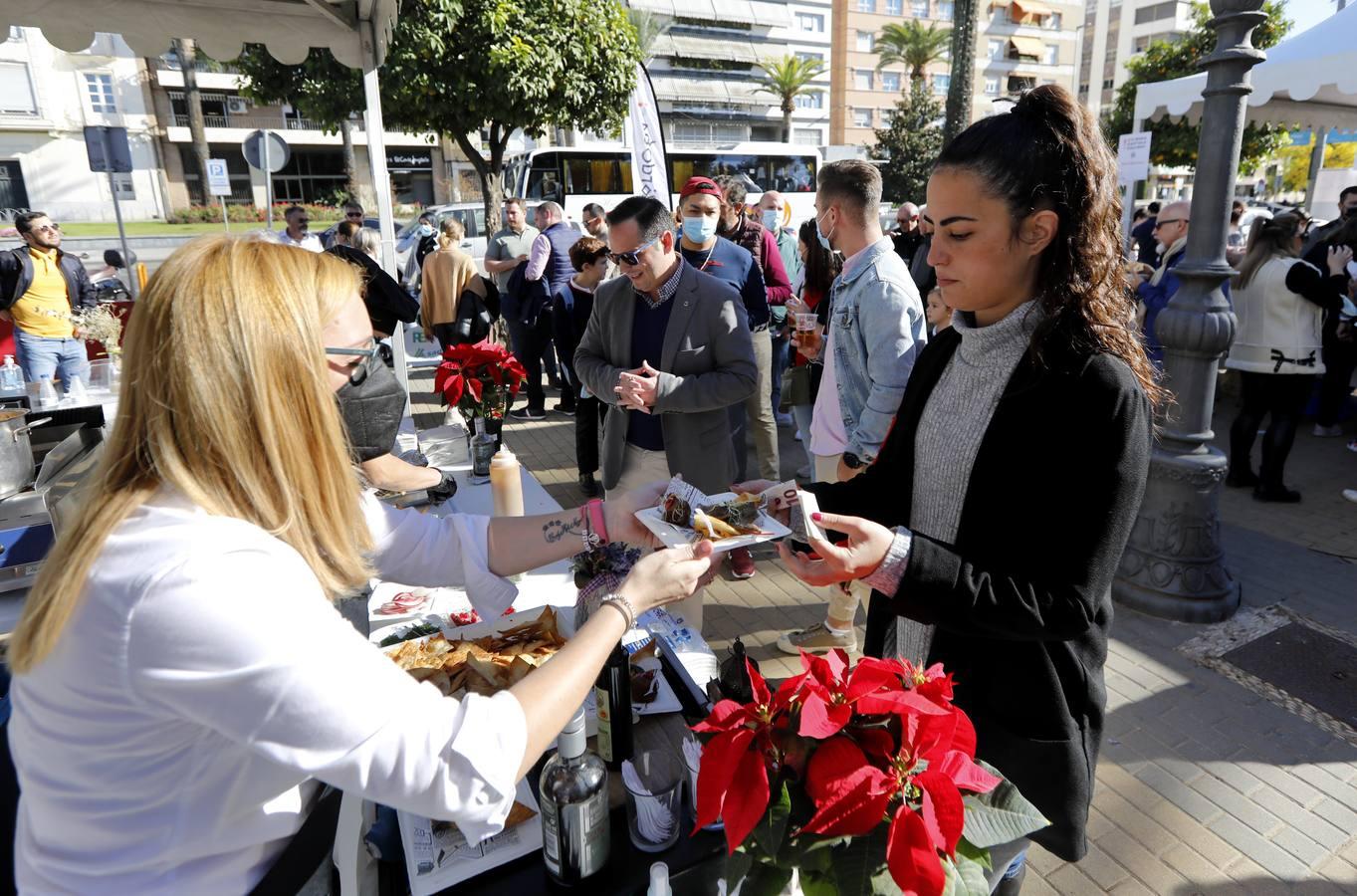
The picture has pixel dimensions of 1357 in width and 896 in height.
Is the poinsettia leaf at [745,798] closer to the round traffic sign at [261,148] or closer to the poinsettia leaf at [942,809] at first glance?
the poinsettia leaf at [942,809]

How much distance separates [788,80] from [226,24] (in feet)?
154

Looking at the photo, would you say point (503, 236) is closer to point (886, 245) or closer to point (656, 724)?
point (886, 245)

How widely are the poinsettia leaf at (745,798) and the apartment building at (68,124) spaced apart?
44050 millimetres

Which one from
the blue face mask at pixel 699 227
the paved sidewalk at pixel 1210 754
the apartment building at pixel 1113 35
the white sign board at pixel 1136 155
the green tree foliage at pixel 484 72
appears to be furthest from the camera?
the apartment building at pixel 1113 35

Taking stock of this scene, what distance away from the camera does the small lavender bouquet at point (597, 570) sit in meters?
1.94

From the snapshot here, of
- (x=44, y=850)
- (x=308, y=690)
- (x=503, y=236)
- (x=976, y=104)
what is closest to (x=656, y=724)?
(x=308, y=690)

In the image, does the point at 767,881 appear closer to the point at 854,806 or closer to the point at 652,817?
the point at 854,806

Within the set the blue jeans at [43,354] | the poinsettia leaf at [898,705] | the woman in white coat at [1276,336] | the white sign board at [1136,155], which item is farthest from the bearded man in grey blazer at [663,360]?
the white sign board at [1136,155]

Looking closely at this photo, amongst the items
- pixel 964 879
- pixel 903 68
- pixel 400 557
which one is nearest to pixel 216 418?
pixel 400 557

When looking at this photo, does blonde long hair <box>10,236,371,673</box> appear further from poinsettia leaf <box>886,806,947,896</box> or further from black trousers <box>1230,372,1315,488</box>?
black trousers <box>1230,372,1315,488</box>

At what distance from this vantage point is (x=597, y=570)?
2.02 meters

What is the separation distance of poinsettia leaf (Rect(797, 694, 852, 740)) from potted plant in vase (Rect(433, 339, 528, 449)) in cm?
278

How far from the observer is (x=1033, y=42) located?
56.0m

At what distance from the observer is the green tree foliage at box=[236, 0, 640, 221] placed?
1371cm
